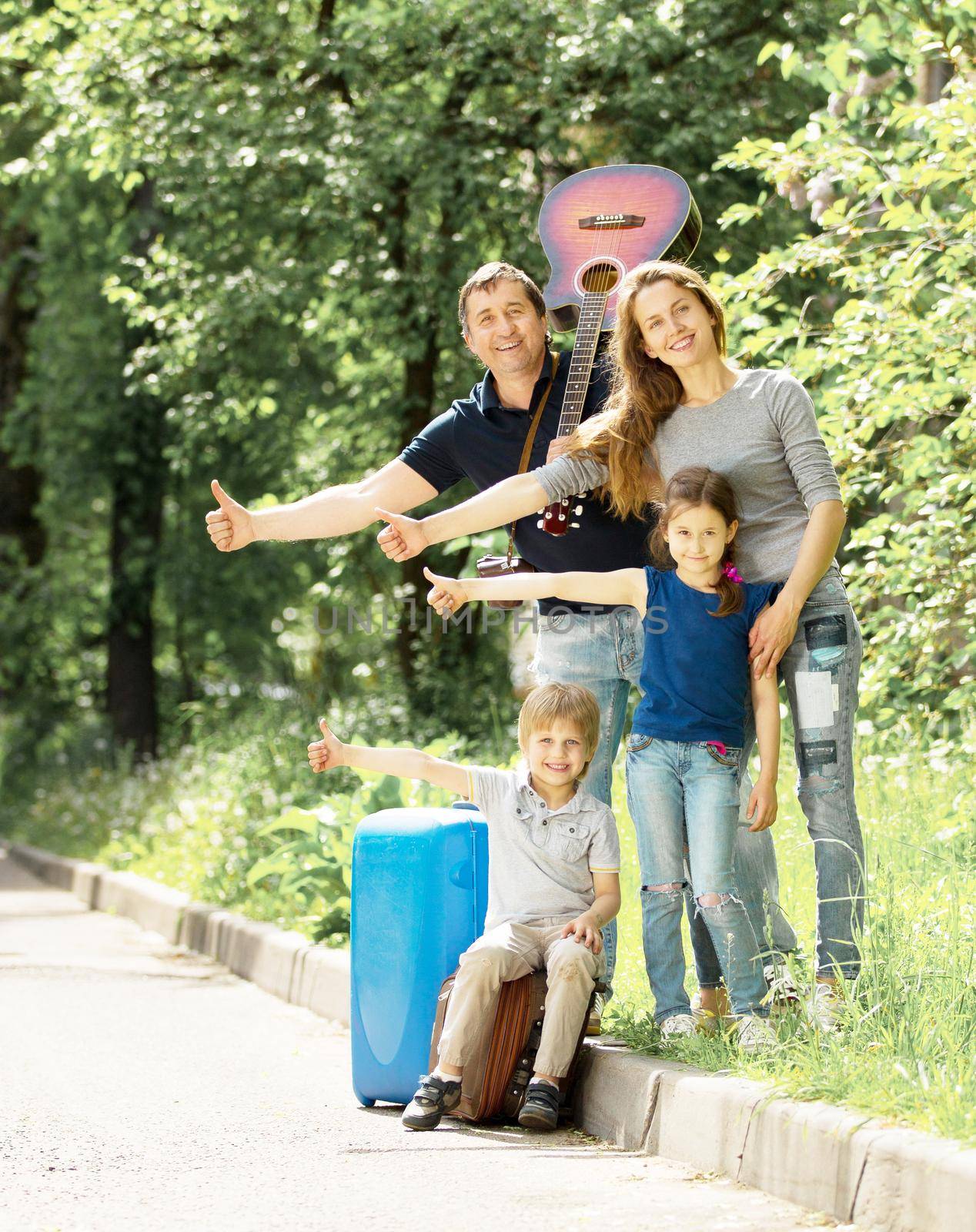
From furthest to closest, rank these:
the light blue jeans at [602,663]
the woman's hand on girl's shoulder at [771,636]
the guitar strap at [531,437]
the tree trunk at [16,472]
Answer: the tree trunk at [16,472], the guitar strap at [531,437], the light blue jeans at [602,663], the woman's hand on girl's shoulder at [771,636]

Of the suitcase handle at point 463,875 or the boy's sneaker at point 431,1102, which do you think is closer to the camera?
the boy's sneaker at point 431,1102

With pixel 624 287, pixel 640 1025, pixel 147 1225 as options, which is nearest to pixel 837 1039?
pixel 640 1025

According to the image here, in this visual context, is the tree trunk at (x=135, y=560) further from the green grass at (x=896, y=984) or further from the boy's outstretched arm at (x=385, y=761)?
the boy's outstretched arm at (x=385, y=761)

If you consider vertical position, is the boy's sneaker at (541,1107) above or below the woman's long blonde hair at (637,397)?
below

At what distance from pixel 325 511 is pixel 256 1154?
191 centimetres

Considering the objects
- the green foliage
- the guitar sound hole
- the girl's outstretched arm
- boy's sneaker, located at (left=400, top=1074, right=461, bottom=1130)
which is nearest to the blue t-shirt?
the girl's outstretched arm

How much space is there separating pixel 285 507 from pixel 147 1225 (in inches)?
87.8

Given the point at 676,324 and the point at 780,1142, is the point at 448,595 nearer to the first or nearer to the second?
the point at 676,324

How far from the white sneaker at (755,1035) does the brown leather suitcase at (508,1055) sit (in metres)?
0.46

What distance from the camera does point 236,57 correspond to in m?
11.8

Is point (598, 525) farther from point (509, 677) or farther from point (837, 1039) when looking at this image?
point (509, 677)

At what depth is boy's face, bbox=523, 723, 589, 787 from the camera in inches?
183

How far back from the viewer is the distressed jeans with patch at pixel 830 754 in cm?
423

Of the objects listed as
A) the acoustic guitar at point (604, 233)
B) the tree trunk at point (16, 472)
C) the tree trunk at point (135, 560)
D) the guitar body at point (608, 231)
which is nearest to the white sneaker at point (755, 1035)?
the acoustic guitar at point (604, 233)
